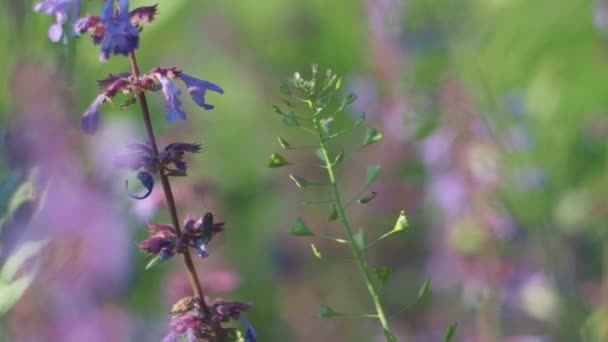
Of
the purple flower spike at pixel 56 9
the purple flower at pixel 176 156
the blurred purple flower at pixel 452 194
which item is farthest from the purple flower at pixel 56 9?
the blurred purple flower at pixel 452 194

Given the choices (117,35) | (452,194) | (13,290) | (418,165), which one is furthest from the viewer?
(418,165)

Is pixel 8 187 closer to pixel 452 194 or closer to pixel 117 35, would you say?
pixel 117 35

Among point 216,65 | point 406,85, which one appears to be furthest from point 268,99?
point 406,85

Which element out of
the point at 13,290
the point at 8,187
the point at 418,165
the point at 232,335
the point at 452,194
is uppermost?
the point at 418,165

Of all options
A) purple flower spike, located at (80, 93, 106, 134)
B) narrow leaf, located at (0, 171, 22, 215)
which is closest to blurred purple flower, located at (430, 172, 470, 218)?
narrow leaf, located at (0, 171, 22, 215)

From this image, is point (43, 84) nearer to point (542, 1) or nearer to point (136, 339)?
point (136, 339)

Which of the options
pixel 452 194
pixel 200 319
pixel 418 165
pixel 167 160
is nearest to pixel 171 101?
pixel 167 160

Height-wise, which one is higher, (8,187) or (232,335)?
(8,187)
